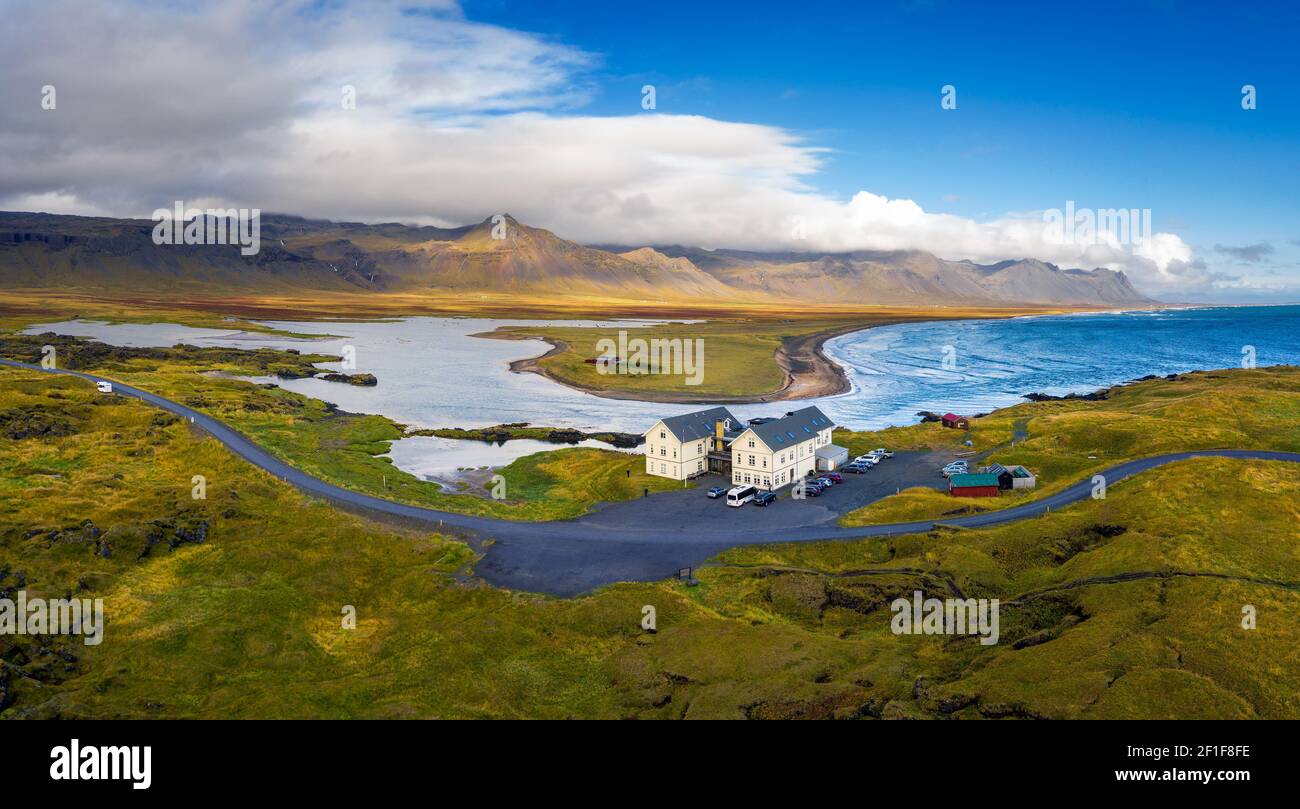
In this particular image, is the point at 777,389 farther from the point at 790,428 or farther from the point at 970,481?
the point at 970,481

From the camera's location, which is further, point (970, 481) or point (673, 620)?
point (970, 481)

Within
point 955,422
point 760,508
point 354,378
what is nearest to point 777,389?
point 955,422

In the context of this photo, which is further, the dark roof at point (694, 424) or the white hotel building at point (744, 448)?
the dark roof at point (694, 424)

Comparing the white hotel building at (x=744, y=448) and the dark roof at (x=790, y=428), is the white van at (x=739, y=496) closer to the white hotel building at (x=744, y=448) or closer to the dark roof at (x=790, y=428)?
the white hotel building at (x=744, y=448)

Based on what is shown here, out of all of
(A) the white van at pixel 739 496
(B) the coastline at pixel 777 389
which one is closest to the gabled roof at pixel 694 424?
(A) the white van at pixel 739 496

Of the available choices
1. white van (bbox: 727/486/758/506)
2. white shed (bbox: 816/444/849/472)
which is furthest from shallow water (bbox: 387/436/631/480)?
white van (bbox: 727/486/758/506)
